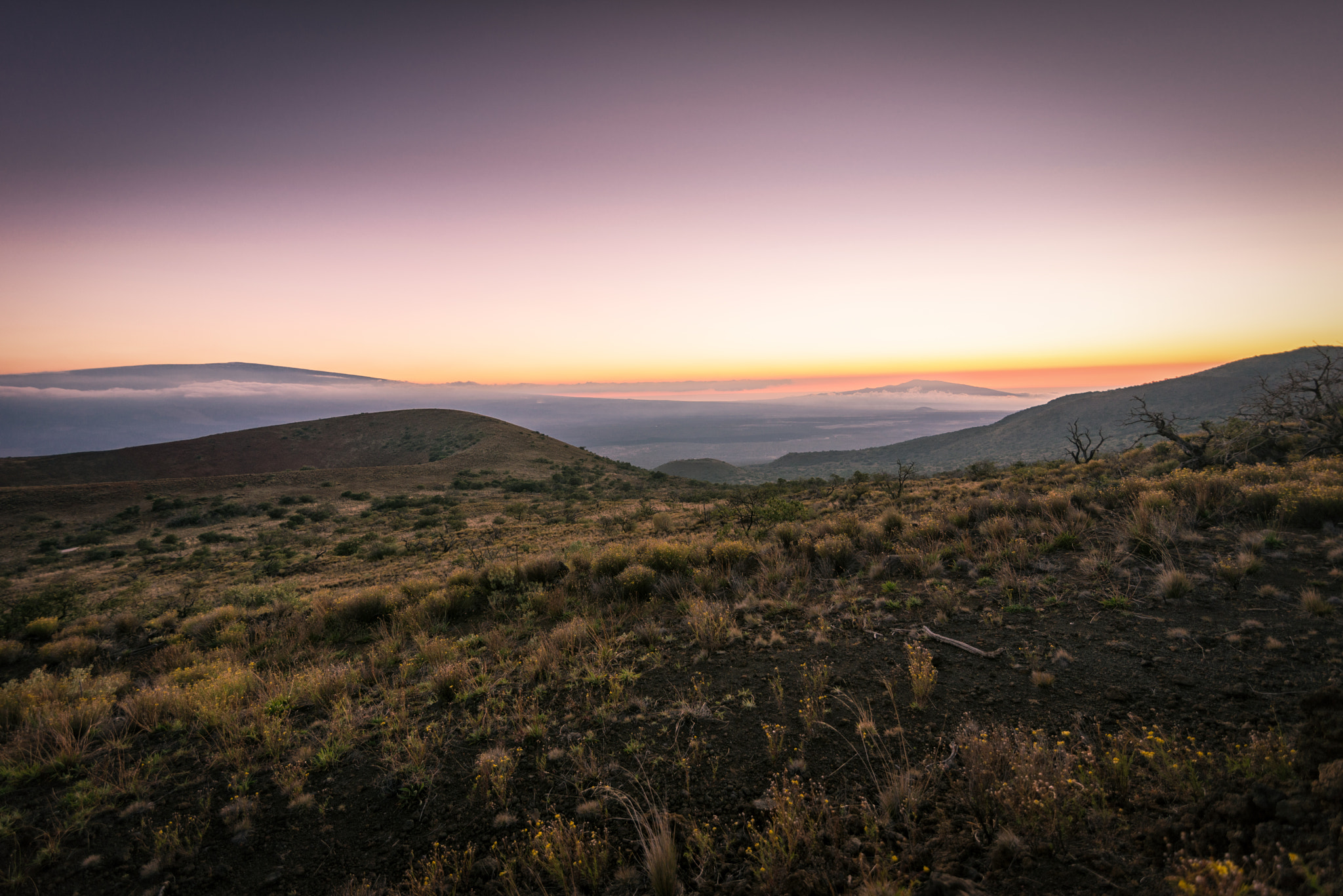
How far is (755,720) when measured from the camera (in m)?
4.63

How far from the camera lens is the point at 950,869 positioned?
9.19 feet

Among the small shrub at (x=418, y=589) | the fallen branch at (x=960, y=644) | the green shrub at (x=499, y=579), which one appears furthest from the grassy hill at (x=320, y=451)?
Answer: the fallen branch at (x=960, y=644)

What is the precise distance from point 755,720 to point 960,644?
9.01ft

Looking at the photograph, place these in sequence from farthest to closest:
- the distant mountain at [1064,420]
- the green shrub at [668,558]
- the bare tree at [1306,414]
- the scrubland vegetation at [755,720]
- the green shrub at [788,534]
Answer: the distant mountain at [1064,420]
the bare tree at [1306,414]
the green shrub at [788,534]
the green shrub at [668,558]
the scrubland vegetation at [755,720]

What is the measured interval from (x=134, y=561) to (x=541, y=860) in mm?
26582

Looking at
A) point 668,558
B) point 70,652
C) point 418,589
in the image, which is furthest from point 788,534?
point 70,652

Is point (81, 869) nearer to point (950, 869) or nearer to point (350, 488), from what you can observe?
point (950, 869)

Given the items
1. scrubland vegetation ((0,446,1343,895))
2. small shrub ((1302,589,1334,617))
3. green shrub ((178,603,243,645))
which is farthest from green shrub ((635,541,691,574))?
green shrub ((178,603,243,645))

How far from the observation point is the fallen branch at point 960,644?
17.2 ft

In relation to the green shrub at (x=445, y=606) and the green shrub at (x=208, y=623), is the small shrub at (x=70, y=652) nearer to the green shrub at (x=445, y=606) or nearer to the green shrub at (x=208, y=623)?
the green shrub at (x=208, y=623)

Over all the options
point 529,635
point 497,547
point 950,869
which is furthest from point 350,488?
point 950,869

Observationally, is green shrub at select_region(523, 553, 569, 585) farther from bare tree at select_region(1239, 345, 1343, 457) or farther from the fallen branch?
bare tree at select_region(1239, 345, 1343, 457)

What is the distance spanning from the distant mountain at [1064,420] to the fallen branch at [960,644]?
8583cm

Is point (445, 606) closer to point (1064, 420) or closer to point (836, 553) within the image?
point (836, 553)
